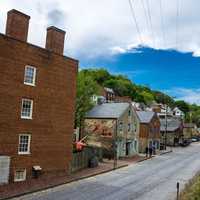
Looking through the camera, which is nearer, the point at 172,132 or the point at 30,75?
the point at 30,75

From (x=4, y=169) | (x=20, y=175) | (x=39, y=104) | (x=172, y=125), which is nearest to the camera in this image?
(x=4, y=169)

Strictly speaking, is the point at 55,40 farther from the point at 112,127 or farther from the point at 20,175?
the point at 112,127

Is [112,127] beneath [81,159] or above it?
above

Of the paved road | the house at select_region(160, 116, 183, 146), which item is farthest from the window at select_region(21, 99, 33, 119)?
the house at select_region(160, 116, 183, 146)

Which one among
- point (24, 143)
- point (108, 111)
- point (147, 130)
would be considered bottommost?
point (24, 143)

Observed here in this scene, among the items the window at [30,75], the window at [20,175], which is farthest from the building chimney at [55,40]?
the window at [20,175]

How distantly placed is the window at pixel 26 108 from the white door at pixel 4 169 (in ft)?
12.5

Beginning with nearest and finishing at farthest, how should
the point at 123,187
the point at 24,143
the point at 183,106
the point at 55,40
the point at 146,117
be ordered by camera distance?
1. the point at 123,187
2. the point at 24,143
3. the point at 55,40
4. the point at 146,117
5. the point at 183,106

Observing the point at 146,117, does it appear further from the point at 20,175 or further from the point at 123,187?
the point at 20,175

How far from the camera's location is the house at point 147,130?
5812 cm

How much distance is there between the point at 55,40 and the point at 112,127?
2053cm

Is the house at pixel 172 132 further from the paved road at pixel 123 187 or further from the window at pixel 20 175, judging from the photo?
the window at pixel 20 175

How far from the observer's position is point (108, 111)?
48.9 metres

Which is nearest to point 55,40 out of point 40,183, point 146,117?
point 40,183
